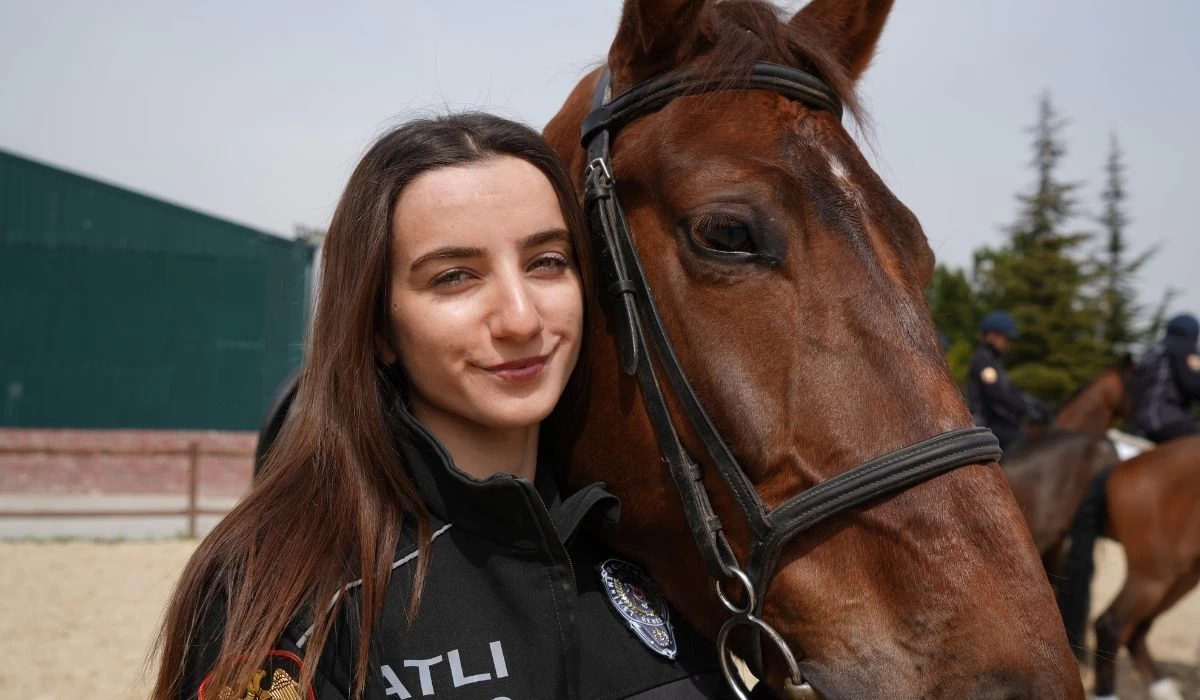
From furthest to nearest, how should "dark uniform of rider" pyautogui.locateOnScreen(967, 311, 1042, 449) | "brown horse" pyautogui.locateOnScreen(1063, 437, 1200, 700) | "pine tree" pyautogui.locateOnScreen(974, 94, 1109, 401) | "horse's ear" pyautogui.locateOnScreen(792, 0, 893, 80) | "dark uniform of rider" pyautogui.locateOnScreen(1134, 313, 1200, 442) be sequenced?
"pine tree" pyautogui.locateOnScreen(974, 94, 1109, 401) < "dark uniform of rider" pyautogui.locateOnScreen(967, 311, 1042, 449) < "dark uniform of rider" pyautogui.locateOnScreen(1134, 313, 1200, 442) < "brown horse" pyautogui.locateOnScreen(1063, 437, 1200, 700) < "horse's ear" pyautogui.locateOnScreen(792, 0, 893, 80)

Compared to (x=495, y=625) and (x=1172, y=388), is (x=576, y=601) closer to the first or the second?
(x=495, y=625)

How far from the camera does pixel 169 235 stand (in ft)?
47.0

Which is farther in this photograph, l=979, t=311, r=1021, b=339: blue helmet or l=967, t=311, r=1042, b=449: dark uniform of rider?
l=979, t=311, r=1021, b=339: blue helmet

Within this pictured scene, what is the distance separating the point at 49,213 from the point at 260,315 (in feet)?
12.8

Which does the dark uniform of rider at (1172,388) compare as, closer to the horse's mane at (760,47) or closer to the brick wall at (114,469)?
the horse's mane at (760,47)

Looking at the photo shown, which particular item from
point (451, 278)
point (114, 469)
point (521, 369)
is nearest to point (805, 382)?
point (521, 369)

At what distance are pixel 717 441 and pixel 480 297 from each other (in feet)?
1.56

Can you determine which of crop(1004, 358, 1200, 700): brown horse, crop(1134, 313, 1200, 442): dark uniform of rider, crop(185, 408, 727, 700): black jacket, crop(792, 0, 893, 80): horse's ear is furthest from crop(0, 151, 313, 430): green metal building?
crop(185, 408, 727, 700): black jacket

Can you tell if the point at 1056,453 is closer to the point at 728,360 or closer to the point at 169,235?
the point at 728,360

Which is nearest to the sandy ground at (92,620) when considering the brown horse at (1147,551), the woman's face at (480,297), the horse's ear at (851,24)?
the brown horse at (1147,551)

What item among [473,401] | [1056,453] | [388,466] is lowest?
[1056,453]

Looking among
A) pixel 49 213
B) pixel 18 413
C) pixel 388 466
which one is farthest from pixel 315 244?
pixel 388 466

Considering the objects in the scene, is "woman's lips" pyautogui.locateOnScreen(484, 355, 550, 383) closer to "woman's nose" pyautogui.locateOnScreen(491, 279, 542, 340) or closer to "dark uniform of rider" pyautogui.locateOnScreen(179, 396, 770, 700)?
"woman's nose" pyautogui.locateOnScreen(491, 279, 542, 340)

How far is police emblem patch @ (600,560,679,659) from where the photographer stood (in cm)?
155
